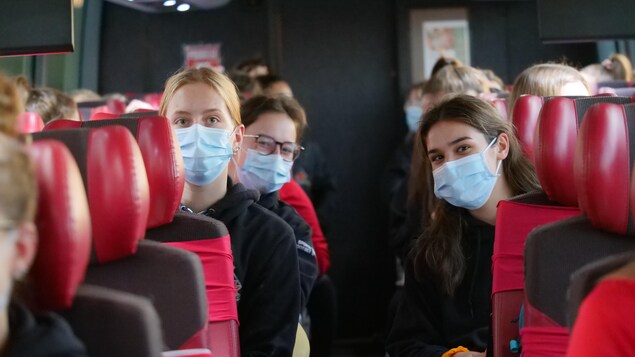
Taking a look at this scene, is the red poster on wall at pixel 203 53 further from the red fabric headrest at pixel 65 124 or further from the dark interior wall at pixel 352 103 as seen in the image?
the red fabric headrest at pixel 65 124

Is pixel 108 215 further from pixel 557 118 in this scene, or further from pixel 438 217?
pixel 438 217

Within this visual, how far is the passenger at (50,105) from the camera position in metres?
5.21

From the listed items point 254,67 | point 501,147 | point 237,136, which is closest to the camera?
point 501,147

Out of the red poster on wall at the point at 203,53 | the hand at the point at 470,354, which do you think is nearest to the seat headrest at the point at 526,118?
the hand at the point at 470,354

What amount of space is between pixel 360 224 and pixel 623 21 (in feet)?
12.8

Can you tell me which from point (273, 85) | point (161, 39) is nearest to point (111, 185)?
point (273, 85)

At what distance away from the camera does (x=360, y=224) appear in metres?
8.01

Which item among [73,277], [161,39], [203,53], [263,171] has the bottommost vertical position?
[73,277]

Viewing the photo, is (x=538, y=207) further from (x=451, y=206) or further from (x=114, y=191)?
(x=114, y=191)

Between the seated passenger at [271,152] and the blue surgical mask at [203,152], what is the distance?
0.77 meters

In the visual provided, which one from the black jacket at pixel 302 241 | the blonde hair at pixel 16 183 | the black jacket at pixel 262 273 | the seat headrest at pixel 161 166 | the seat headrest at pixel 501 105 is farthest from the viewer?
the seat headrest at pixel 501 105

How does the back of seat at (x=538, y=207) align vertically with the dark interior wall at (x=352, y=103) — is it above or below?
below

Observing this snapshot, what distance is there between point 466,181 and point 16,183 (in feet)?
6.56

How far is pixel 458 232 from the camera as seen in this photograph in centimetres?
338
